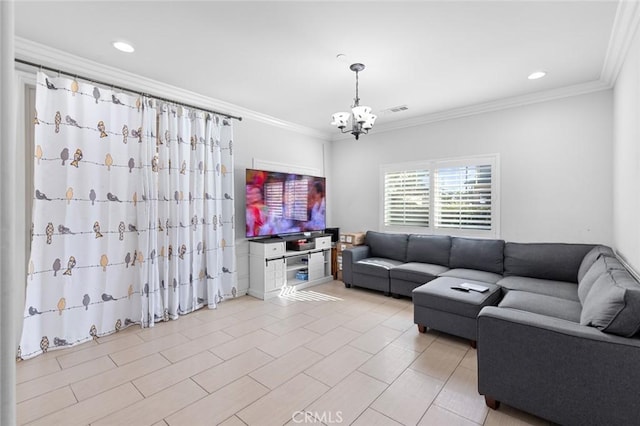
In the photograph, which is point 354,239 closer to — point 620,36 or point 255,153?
point 255,153

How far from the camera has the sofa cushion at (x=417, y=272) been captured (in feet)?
13.0

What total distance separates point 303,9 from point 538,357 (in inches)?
114

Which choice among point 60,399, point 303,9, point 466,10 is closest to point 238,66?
point 303,9

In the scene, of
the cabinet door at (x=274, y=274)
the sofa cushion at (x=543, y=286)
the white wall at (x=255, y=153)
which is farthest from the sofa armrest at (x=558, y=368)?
the white wall at (x=255, y=153)

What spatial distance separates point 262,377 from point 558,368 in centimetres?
204

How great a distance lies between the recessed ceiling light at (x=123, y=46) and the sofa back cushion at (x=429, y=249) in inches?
168

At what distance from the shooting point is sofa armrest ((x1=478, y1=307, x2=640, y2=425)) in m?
1.67

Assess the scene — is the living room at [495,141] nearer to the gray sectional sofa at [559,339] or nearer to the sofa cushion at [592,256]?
the sofa cushion at [592,256]

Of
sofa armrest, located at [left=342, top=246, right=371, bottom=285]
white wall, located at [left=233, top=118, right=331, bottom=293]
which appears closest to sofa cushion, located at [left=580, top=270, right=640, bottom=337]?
sofa armrest, located at [left=342, top=246, right=371, bottom=285]

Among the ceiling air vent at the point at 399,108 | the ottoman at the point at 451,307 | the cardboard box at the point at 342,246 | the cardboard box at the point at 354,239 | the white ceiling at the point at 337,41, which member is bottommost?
the ottoman at the point at 451,307

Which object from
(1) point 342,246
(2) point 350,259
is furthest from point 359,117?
(1) point 342,246

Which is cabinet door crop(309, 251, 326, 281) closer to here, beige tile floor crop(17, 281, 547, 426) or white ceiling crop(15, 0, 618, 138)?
beige tile floor crop(17, 281, 547, 426)

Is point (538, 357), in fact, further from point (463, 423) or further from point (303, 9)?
point (303, 9)

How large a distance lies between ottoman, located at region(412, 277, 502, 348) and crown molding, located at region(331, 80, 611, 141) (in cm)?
251
